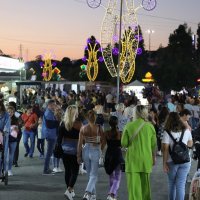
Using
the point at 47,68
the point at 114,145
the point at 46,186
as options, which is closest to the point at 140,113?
the point at 114,145

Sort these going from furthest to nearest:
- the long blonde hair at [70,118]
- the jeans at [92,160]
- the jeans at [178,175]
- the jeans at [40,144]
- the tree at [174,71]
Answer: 1. the tree at [174,71]
2. the jeans at [40,144]
3. the long blonde hair at [70,118]
4. the jeans at [92,160]
5. the jeans at [178,175]

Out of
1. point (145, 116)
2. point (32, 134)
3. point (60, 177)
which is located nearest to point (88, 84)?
point (32, 134)

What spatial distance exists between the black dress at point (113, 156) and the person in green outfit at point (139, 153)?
1.13 meters

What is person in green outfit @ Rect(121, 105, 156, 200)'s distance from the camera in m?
7.03

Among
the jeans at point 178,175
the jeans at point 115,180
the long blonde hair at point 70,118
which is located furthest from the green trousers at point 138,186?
the long blonde hair at point 70,118

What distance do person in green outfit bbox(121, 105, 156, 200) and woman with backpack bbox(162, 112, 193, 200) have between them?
247 millimetres

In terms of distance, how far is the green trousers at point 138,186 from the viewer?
7047 mm

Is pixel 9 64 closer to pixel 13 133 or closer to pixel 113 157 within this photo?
pixel 13 133

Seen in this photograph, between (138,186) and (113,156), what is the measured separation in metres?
1.27

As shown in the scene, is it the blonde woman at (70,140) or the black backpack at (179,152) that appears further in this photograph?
A: the blonde woman at (70,140)

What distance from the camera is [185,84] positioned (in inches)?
2000

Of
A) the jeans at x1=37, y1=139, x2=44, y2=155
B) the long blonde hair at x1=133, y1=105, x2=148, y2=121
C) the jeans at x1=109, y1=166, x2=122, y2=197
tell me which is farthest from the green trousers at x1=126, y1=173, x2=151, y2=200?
the jeans at x1=37, y1=139, x2=44, y2=155

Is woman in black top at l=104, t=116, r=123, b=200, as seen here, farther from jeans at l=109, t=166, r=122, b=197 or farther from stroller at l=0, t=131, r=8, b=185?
stroller at l=0, t=131, r=8, b=185

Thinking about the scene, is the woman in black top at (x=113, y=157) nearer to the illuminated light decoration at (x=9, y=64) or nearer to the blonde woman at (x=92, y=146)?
the blonde woman at (x=92, y=146)
